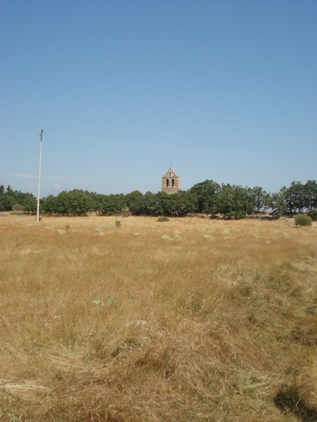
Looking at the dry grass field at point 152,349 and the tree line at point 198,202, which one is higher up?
the tree line at point 198,202

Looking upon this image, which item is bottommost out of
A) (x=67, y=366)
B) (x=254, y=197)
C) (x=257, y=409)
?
(x=257, y=409)

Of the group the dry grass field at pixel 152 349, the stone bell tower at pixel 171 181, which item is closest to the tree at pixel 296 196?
the stone bell tower at pixel 171 181

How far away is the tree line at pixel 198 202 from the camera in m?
74.6

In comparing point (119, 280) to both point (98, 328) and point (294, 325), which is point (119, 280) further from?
point (294, 325)

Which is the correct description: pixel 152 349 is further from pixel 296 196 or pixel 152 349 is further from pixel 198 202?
pixel 296 196

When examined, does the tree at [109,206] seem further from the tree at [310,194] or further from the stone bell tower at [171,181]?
the tree at [310,194]

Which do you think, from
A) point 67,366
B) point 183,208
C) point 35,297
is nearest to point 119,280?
point 35,297

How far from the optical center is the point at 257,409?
3.26m

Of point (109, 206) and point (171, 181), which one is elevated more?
point (171, 181)

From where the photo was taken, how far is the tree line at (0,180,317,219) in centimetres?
7462

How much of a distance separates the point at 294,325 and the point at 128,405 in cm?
407

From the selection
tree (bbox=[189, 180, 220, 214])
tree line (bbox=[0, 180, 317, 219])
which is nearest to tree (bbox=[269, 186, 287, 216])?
tree line (bbox=[0, 180, 317, 219])

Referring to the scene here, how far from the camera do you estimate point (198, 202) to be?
298 ft

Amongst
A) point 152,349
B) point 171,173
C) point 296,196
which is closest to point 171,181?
point 171,173
